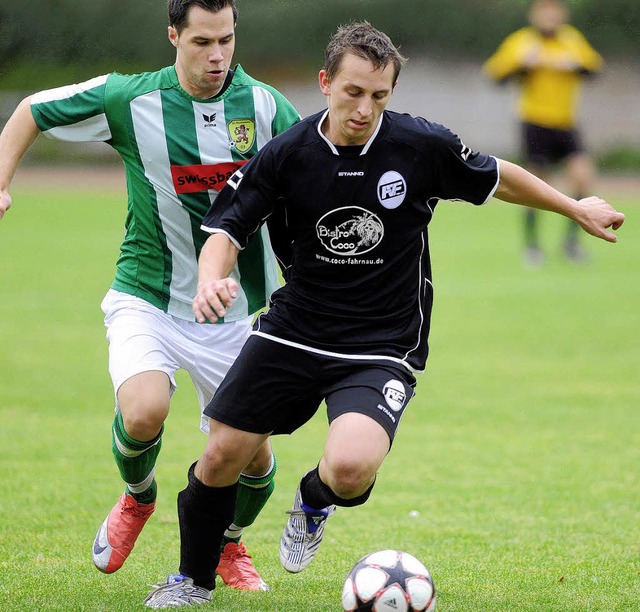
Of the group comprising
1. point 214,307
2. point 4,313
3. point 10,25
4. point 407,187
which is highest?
point 10,25

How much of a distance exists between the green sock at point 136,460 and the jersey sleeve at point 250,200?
891 millimetres

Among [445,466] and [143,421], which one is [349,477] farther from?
[445,466]

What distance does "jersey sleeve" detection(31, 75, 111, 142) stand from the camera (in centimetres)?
472

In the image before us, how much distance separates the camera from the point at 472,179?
421 cm

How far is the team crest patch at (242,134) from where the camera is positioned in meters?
4.70

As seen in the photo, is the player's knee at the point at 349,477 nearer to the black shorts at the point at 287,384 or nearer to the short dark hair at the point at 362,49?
the black shorts at the point at 287,384

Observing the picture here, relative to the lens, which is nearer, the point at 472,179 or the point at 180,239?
the point at 472,179

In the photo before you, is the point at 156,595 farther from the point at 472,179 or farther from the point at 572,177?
the point at 572,177

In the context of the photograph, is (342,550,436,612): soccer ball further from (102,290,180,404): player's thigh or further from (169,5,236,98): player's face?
(169,5,236,98): player's face

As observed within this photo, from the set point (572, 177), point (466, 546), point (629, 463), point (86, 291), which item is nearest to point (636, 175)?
point (572, 177)

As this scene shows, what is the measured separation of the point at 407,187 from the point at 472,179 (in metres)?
0.25

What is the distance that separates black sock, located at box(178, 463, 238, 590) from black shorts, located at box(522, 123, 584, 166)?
1250 cm

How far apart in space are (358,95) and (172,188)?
1.06m

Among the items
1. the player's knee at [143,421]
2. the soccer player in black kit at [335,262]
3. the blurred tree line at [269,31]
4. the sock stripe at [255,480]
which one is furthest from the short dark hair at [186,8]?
the blurred tree line at [269,31]
